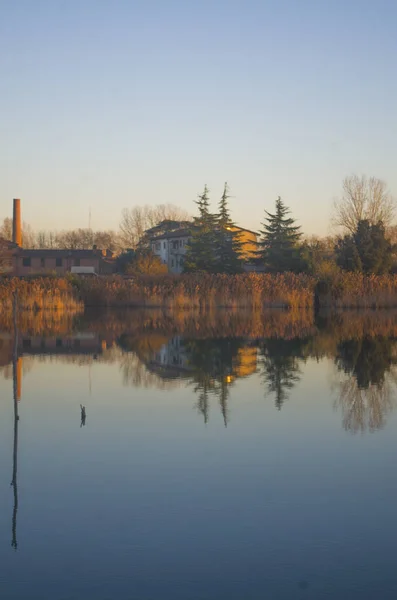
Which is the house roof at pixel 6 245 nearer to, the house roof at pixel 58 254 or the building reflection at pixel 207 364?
the house roof at pixel 58 254

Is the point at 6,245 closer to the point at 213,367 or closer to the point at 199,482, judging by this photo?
the point at 213,367

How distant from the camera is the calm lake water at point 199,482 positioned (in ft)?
24.1

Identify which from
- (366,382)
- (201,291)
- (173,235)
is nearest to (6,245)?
(173,235)

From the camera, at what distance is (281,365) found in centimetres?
2320

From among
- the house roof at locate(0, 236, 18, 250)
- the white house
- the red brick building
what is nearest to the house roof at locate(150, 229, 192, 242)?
Result: the white house

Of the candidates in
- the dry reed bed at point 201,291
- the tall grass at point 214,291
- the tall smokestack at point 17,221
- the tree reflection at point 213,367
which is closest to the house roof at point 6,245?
the tall smokestack at point 17,221

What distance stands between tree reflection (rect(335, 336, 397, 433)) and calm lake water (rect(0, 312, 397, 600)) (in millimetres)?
64

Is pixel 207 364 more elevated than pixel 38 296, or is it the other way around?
pixel 38 296

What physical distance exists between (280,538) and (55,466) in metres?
4.25

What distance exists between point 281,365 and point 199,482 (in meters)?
13.1

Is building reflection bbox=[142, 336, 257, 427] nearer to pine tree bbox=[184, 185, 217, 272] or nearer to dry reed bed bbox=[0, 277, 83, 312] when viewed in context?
dry reed bed bbox=[0, 277, 83, 312]

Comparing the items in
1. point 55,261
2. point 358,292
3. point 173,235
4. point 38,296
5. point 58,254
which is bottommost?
point 38,296

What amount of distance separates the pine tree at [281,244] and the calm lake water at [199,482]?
138 ft

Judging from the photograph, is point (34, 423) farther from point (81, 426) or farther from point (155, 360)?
point (155, 360)
